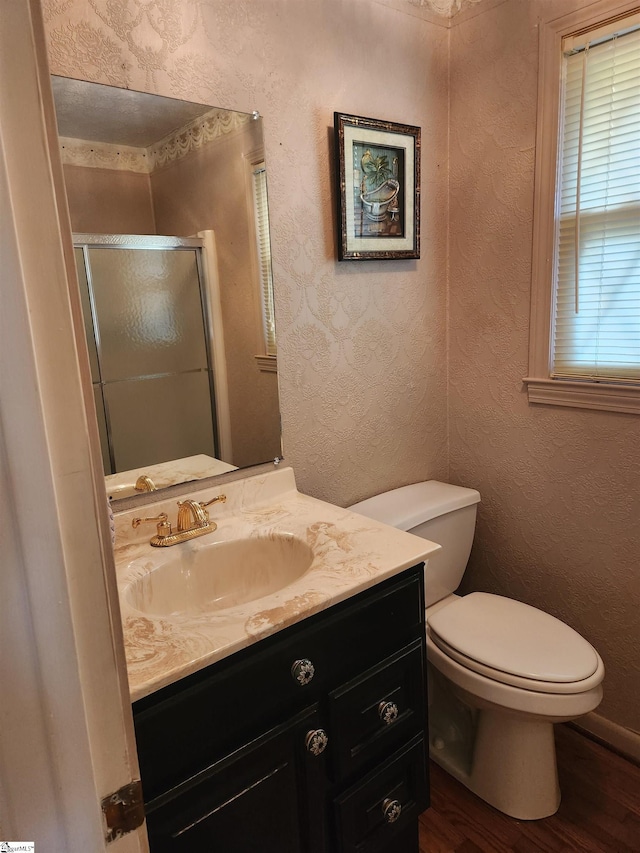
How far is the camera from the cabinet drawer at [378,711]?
44.2 inches

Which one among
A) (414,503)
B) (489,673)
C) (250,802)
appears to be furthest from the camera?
(414,503)

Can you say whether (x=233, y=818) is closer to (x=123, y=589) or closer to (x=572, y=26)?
(x=123, y=589)

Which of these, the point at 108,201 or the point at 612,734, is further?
the point at 612,734

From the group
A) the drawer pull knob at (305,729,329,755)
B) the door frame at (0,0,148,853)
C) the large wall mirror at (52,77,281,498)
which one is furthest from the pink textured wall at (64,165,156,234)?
the drawer pull knob at (305,729,329,755)

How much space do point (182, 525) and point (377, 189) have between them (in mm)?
1114

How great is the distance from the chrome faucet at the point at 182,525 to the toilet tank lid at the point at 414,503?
0.56 metres

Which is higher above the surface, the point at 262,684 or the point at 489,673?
the point at 262,684

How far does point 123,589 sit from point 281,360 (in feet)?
2.39

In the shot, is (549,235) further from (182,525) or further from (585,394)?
(182,525)

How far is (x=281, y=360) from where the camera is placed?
1569 mm

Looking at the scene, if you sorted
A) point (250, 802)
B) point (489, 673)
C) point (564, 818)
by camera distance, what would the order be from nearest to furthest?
1. point (250, 802)
2. point (489, 673)
3. point (564, 818)

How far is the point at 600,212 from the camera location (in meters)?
1.58

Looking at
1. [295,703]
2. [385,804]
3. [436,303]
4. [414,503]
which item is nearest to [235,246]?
[436,303]

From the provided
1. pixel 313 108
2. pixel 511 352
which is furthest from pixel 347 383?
pixel 313 108
